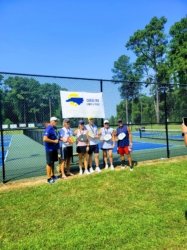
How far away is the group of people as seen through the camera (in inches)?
371

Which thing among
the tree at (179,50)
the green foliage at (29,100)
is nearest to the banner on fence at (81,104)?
the green foliage at (29,100)

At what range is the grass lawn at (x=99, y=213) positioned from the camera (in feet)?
18.6

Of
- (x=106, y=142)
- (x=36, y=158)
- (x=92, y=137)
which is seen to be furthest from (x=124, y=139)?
(x=36, y=158)

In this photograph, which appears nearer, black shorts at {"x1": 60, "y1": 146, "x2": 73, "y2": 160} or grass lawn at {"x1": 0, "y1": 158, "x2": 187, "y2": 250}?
grass lawn at {"x1": 0, "y1": 158, "x2": 187, "y2": 250}

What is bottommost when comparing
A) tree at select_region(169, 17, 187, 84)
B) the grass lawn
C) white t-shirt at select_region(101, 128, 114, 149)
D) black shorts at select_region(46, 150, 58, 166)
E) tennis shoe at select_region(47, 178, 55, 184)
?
the grass lawn

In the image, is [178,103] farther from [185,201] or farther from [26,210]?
[26,210]

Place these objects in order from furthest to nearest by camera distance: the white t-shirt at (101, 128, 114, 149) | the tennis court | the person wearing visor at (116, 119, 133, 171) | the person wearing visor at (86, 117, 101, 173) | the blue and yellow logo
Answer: the tennis court, the person wearing visor at (116, 119, 133, 171), the white t-shirt at (101, 128, 114, 149), the blue and yellow logo, the person wearing visor at (86, 117, 101, 173)

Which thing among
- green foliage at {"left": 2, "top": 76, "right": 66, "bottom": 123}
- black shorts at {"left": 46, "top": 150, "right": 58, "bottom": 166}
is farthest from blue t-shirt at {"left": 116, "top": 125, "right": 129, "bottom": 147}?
black shorts at {"left": 46, "top": 150, "right": 58, "bottom": 166}

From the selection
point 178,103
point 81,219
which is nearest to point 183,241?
point 81,219

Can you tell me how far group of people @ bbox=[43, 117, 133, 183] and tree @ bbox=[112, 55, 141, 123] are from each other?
1849 millimetres

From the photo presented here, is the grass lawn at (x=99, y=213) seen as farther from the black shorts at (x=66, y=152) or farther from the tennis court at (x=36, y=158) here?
the tennis court at (x=36, y=158)

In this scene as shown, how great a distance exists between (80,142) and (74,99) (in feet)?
4.71

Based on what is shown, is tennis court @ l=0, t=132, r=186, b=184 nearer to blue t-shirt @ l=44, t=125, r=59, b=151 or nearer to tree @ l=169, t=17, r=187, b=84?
blue t-shirt @ l=44, t=125, r=59, b=151

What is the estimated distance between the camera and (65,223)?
6555 millimetres
